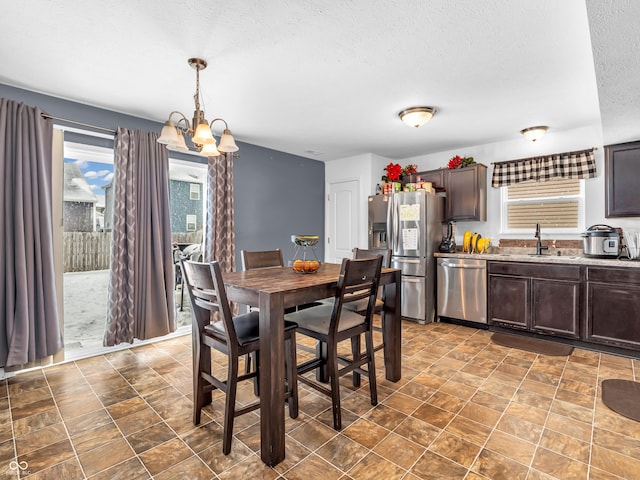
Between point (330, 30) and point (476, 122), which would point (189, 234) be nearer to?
point (330, 30)

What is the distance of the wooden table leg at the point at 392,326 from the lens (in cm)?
250

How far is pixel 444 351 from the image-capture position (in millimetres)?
3238

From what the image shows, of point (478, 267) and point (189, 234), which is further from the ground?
point (189, 234)

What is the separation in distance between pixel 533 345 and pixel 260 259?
115 inches

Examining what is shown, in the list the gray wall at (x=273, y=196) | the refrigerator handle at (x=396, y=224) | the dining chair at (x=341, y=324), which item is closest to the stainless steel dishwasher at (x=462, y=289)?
the refrigerator handle at (x=396, y=224)

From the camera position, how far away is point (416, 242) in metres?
4.23

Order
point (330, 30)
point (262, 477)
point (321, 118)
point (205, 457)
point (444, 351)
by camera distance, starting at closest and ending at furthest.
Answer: point (262, 477) < point (205, 457) < point (330, 30) < point (444, 351) < point (321, 118)

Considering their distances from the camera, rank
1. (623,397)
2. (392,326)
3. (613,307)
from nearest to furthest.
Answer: (623,397) → (392,326) → (613,307)

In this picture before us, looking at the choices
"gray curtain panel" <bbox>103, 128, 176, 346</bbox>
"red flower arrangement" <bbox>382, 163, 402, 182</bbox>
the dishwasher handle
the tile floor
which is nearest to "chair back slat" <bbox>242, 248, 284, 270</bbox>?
the tile floor

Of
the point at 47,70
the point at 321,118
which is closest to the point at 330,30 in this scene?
the point at 321,118

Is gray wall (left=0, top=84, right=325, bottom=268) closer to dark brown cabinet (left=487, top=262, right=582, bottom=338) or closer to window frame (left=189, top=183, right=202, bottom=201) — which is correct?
window frame (left=189, top=183, right=202, bottom=201)

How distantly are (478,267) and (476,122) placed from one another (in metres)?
1.65

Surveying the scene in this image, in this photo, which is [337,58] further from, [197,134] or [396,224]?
[396,224]

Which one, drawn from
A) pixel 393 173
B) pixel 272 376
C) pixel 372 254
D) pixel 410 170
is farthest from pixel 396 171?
pixel 272 376
